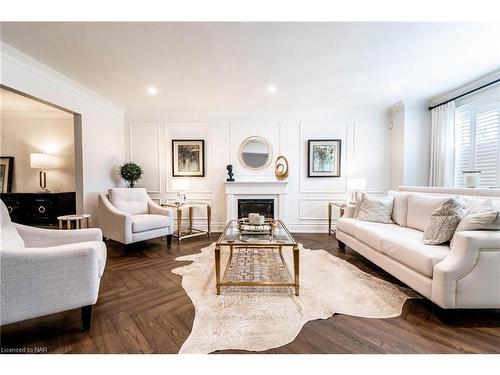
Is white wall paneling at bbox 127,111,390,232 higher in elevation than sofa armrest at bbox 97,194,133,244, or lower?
higher

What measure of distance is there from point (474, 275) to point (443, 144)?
3070mm

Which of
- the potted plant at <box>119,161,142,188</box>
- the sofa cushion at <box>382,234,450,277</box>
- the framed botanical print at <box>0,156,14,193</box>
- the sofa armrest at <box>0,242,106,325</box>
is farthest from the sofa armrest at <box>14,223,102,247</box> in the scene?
the framed botanical print at <box>0,156,14,193</box>

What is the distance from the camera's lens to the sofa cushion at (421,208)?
8.58ft

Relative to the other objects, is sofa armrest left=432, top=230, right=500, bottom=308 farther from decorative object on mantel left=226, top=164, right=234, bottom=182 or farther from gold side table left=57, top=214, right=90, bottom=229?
gold side table left=57, top=214, right=90, bottom=229

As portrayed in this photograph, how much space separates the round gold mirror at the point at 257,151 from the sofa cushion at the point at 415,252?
8.91 ft

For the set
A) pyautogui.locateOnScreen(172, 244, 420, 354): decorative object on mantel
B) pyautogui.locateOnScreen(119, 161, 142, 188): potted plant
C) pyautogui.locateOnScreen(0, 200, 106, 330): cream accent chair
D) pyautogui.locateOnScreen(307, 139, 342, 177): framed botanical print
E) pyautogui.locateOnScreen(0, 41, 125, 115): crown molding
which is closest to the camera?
pyautogui.locateOnScreen(0, 200, 106, 330): cream accent chair

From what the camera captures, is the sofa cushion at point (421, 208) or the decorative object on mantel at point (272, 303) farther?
the sofa cushion at point (421, 208)

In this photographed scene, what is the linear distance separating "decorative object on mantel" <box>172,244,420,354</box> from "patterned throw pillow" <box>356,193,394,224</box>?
0.85 metres

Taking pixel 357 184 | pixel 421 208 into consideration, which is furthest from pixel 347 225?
pixel 357 184

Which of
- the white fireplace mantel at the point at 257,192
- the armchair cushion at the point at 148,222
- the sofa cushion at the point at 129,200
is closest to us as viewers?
the armchair cushion at the point at 148,222

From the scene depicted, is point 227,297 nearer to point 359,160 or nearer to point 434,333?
point 434,333

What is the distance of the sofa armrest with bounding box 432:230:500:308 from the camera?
1.62 m

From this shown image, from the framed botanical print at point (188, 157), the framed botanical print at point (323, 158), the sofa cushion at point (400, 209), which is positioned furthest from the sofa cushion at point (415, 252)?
the framed botanical print at point (188, 157)

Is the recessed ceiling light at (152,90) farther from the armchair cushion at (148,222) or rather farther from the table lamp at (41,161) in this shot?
the table lamp at (41,161)
